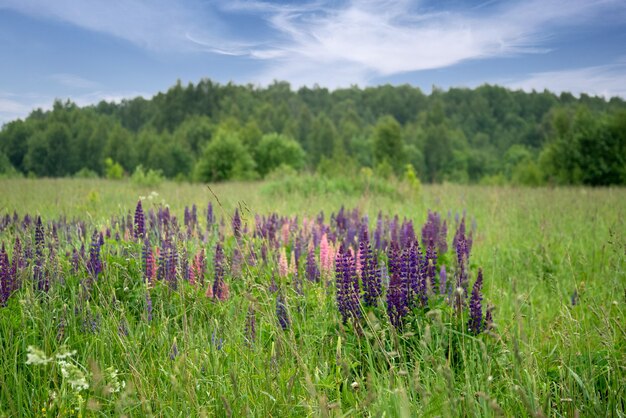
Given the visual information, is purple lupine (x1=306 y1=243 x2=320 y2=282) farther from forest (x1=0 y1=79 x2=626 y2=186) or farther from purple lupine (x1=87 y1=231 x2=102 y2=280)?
forest (x1=0 y1=79 x2=626 y2=186)

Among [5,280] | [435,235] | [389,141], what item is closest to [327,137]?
[389,141]

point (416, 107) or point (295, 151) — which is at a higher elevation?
point (416, 107)

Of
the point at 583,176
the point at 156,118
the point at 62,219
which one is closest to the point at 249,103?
the point at 156,118

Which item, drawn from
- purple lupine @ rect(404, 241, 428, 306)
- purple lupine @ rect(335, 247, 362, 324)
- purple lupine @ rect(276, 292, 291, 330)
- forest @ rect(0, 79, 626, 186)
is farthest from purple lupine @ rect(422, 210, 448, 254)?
forest @ rect(0, 79, 626, 186)

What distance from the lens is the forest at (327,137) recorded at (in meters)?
35.8

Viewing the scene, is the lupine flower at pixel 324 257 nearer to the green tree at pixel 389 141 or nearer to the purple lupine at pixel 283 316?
the purple lupine at pixel 283 316

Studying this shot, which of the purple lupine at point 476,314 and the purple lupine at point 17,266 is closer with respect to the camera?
the purple lupine at point 476,314

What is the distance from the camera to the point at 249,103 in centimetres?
10256

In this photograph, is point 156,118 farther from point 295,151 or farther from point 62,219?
point 62,219

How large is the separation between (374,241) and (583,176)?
121 ft

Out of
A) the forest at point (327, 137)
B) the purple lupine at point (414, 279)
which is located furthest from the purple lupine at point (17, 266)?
the forest at point (327, 137)

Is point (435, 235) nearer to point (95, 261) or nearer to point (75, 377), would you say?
point (95, 261)

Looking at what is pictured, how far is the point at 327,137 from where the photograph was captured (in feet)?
265

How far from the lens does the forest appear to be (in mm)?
35781
